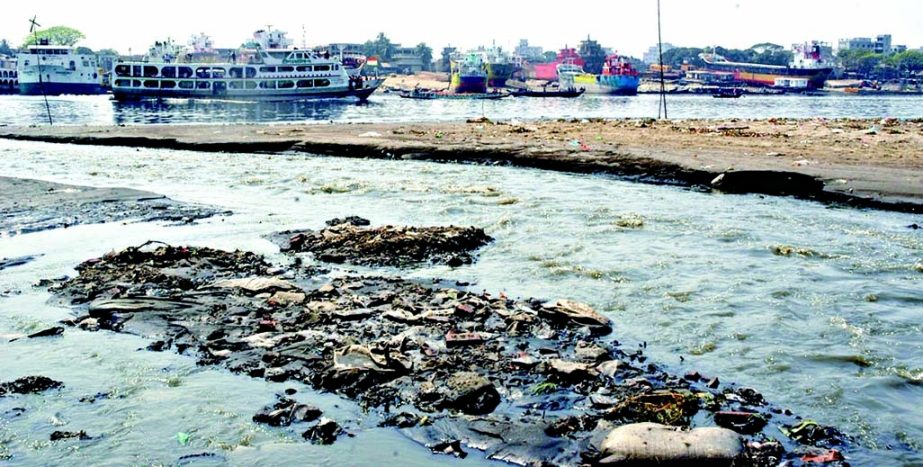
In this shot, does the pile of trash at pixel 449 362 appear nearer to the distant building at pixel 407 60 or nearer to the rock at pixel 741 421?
the rock at pixel 741 421

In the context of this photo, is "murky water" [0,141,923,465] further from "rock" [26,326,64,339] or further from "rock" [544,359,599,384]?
"rock" [544,359,599,384]

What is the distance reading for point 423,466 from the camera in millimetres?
4062

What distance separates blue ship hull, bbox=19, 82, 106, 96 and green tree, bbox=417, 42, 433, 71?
76.6m

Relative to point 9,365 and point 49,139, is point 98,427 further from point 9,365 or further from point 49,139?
point 49,139

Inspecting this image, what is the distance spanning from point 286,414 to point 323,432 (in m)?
0.35

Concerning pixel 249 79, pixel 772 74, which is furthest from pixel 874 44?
pixel 249 79

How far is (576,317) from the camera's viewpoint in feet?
20.6

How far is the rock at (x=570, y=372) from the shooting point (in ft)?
16.6

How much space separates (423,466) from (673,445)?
1.29 meters

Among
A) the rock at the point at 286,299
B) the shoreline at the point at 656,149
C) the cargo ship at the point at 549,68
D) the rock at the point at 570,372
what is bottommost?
the rock at the point at 570,372

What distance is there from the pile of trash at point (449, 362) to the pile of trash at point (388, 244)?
0.83m

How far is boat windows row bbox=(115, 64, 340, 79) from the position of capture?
67562 millimetres

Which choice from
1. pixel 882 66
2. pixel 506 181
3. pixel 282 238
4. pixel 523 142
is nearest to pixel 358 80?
pixel 523 142

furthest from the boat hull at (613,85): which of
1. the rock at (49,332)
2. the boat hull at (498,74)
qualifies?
the rock at (49,332)
